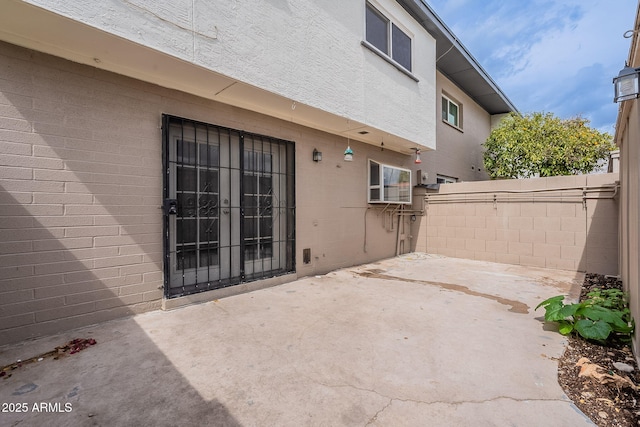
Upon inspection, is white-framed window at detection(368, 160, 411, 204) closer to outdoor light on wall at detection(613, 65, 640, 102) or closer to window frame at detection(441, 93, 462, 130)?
window frame at detection(441, 93, 462, 130)

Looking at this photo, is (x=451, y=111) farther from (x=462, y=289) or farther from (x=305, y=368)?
(x=305, y=368)

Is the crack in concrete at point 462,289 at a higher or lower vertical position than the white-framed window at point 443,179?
lower

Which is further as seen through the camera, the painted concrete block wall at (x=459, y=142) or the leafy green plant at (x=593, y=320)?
the painted concrete block wall at (x=459, y=142)

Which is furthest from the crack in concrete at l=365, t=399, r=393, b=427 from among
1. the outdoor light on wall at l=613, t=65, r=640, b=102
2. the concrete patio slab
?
the outdoor light on wall at l=613, t=65, r=640, b=102

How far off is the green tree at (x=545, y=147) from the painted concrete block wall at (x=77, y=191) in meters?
9.13

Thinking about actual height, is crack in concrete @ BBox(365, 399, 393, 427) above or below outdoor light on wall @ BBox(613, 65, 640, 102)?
below

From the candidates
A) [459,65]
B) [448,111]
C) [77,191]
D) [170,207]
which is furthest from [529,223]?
[77,191]

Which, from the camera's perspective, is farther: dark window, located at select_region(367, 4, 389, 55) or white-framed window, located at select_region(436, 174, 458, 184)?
white-framed window, located at select_region(436, 174, 458, 184)

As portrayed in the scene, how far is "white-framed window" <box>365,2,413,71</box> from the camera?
5.45 metres

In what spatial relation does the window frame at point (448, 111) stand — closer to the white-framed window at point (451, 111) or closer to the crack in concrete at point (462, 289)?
the white-framed window at point (451, 111)

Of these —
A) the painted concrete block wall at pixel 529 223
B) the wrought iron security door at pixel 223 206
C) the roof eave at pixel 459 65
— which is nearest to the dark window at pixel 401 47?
the roof eave at pixel 459 65

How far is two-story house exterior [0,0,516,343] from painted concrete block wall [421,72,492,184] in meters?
3.61

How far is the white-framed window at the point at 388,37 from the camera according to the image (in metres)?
5.45

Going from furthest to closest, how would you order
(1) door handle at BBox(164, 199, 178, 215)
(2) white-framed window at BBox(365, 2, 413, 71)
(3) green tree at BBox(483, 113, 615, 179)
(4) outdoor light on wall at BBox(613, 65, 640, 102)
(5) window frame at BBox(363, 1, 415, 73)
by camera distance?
1. (3) green tree at BBox(483, 113, 615, 179)
2. (2) white-framed window at BBox(365, 2, 413, 71)
3. (5) window frame at BBox(363, 1, 415, 73)
4. (1) door handle at BBox(164, 199, 178, 215)
5. (4) outdoor light on wall at BBox(613, 65, 640, 102)
